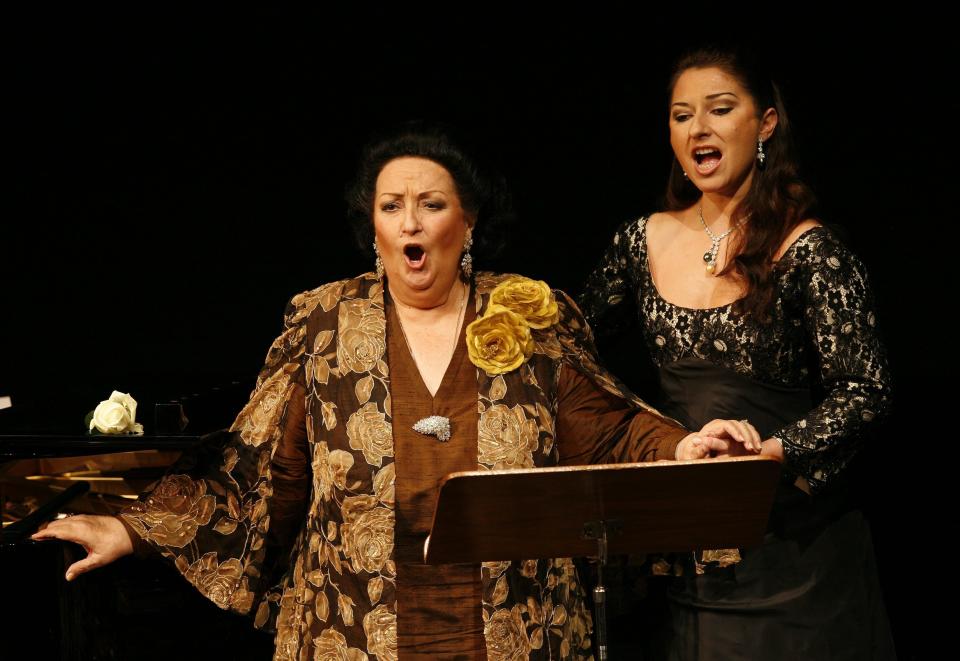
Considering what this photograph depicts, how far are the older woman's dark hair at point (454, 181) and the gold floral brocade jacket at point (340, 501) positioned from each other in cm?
14

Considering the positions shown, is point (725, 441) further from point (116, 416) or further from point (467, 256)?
point (116, 416)

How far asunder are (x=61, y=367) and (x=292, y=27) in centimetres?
117

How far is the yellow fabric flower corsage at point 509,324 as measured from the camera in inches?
93.9

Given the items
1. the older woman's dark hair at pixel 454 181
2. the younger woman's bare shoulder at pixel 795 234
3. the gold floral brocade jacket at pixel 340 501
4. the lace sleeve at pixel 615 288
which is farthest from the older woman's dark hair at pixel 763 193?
the older woman's dark hair at pixel 454 181

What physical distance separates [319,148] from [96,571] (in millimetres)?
1538

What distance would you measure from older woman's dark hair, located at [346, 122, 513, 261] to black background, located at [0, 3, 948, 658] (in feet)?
2.94

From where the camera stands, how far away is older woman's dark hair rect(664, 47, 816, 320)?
2580 mm

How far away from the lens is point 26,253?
3713 mm

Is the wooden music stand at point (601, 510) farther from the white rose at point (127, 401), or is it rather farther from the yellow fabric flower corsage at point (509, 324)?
the white rose at point (127, 401)

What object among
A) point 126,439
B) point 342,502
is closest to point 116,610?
point 126,439

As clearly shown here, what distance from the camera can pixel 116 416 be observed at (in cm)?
279

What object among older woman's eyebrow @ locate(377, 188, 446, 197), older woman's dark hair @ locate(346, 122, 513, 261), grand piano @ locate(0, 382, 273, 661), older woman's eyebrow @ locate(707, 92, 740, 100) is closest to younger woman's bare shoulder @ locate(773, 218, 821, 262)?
older woman's eyebrow @ locate(707, 92, 740, 100)

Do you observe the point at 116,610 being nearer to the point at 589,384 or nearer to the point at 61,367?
the point at 589,384

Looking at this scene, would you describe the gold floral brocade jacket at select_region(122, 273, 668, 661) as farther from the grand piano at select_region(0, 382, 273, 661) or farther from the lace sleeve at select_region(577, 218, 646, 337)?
the lace sleeve at select_region(577, 218, 646, 337)
